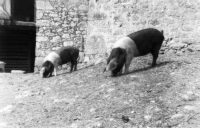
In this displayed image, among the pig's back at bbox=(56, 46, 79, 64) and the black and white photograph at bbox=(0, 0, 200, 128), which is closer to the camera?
the black and white photograph at bbox=(0, 0, 200, 128)

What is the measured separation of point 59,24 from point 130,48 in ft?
12.6

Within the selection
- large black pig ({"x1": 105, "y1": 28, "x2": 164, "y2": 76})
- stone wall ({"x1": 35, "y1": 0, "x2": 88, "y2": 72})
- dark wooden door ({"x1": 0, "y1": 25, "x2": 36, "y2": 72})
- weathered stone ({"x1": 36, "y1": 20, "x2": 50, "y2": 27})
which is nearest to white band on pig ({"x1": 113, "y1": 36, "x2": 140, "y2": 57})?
large black pig ({"x1": 105, "y1": 28, "x2": 164, "y2": 76})

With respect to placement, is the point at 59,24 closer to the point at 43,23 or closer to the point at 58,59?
the point at 43,23

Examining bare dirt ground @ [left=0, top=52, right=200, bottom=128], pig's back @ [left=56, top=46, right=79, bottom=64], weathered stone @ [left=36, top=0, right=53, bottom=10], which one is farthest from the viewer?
weathered stone @ [left=36, top=0, right=53, bottom=10]

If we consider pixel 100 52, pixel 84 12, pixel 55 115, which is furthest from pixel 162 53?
pixel 55 115

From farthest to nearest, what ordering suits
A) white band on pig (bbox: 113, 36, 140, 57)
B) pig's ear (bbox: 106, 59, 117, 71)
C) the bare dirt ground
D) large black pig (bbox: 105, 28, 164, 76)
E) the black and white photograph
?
white band on pig (bbox: 113, 36, 140, 57) < large black pig (bbox: 105, 28, 164, 76) < pig's ear (bbox: 106, 59, 117, 71) < the black and white photograph < the bare dirt ground

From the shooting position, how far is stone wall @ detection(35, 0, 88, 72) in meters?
11.6

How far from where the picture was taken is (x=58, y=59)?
10.5 metres

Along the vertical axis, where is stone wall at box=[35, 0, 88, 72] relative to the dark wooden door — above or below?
above

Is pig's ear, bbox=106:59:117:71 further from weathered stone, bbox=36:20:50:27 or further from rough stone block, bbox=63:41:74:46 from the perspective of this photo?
weathered stone, bbox=36:20:50:27

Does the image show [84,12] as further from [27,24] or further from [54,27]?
[27,24]

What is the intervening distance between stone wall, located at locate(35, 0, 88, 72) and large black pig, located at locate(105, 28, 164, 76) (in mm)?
3303

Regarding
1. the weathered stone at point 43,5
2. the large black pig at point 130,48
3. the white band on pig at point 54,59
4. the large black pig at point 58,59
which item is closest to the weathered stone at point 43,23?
the weathered stone at point 43,5

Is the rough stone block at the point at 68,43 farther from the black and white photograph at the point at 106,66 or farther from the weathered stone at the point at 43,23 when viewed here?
the weathered stone at the point at 43,23
